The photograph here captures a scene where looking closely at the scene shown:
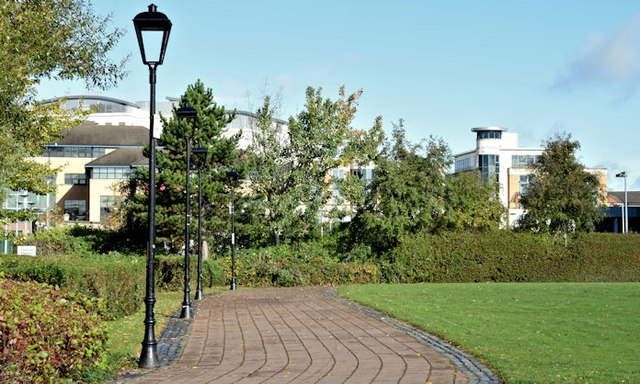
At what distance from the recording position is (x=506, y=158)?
89938 mm

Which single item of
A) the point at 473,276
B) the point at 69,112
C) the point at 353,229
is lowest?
the point at 473,276

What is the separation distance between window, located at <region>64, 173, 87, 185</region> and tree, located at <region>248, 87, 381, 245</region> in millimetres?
35417

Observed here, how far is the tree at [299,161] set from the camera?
4144 cm

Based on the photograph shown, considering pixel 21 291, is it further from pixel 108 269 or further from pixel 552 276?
pixel 552 276

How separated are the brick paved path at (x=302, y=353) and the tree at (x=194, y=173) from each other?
707 inches

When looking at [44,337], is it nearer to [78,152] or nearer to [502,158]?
[78,152]

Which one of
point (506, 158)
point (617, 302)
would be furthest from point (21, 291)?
point (506, 158)

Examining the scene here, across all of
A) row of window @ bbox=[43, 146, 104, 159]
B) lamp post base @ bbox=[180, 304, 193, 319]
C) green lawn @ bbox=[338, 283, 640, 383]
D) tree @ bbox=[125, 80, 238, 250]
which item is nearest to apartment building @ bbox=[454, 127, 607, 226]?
row of window @ bbox=[43, 146, 104, 159]

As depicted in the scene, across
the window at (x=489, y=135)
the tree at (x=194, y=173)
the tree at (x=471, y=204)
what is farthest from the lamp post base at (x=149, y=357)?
the window at (x=489, y=135)

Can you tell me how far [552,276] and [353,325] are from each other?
95.8ft

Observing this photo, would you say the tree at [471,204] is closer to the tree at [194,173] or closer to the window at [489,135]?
the tree at [194,173]

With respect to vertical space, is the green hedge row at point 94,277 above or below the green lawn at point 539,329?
above

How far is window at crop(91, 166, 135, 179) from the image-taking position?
223 feet

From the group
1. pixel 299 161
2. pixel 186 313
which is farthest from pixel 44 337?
pixel 299 161
